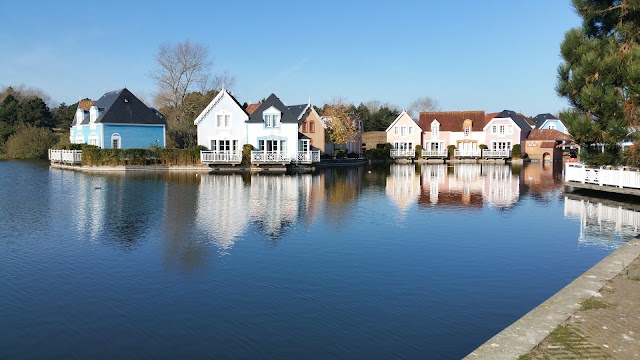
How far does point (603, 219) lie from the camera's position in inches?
732

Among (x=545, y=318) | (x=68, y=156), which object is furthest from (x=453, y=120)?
(x=545, y=318)

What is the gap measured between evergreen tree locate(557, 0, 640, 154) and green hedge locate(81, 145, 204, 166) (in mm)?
37870

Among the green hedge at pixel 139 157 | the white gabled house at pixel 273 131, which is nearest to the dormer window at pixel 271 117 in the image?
the white gabled house at pixel 273 131

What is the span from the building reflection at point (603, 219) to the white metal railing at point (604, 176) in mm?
1277

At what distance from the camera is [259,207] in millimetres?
21656

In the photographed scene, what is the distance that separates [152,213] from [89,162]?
28347mm

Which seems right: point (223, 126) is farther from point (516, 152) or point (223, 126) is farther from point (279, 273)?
point (279, 273)

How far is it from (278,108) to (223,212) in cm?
2976

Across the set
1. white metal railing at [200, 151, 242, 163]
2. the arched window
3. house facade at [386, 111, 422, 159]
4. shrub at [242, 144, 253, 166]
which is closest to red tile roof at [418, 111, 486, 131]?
house facade at [386, 111, 422, 159]

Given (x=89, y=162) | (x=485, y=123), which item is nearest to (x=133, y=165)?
(x=89, y=162)

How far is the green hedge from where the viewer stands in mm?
43875

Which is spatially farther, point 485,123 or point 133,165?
point 485,123

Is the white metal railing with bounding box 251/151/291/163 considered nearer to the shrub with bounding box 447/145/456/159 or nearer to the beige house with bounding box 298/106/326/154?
the beige house with bounding box 298/106/326/154

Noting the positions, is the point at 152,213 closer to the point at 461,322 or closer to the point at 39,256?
the point at 39,256
